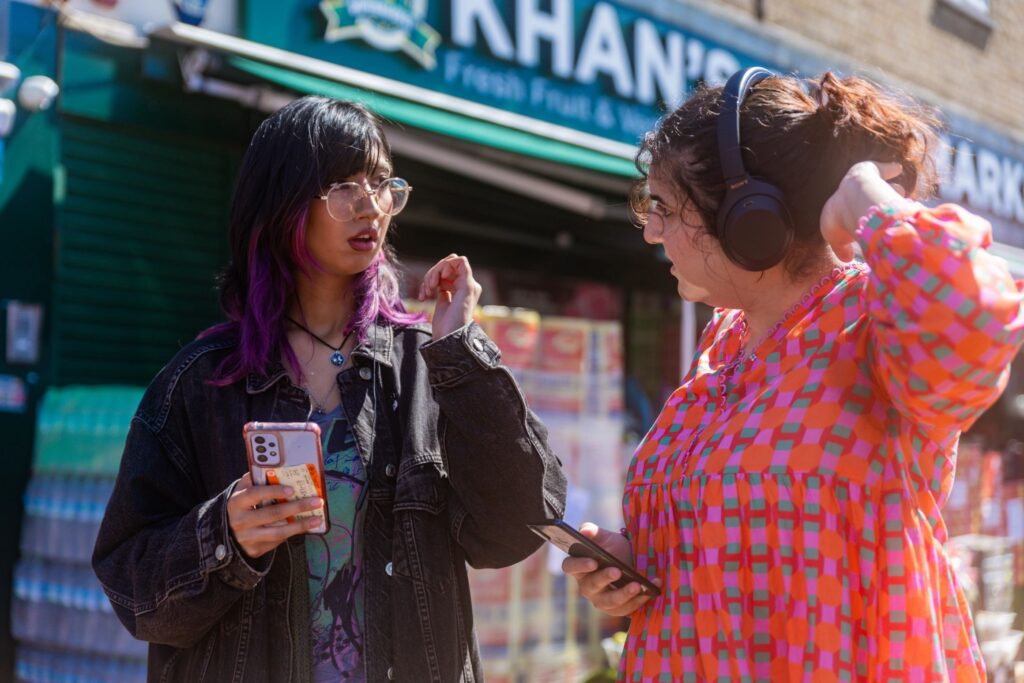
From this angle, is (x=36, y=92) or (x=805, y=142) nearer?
(x=805, y=142)

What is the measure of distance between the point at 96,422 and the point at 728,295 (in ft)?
9.16

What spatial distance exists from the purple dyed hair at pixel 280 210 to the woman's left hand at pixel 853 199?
0.85 meters

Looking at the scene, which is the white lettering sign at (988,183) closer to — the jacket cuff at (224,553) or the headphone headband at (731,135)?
the headphone headband at (731,135)

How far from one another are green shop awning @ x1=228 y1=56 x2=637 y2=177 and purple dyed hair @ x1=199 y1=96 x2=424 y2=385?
6.73 ft

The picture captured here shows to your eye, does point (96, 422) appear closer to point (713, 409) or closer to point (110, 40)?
point (110, 40)

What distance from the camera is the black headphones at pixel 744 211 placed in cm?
142

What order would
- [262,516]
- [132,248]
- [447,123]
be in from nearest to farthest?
[262,516] → [132,248] → [447,123]

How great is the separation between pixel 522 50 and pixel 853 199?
15.2ft


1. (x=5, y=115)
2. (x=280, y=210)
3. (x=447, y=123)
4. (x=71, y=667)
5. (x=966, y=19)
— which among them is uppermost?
(x=966, y=19)

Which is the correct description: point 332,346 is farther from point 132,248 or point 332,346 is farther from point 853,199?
point 132,248

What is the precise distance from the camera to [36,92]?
3938 mm

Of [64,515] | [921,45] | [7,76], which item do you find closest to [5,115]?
[7,76]

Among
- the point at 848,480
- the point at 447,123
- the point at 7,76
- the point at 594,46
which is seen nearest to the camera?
the point at 848,480

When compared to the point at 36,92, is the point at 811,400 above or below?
below
